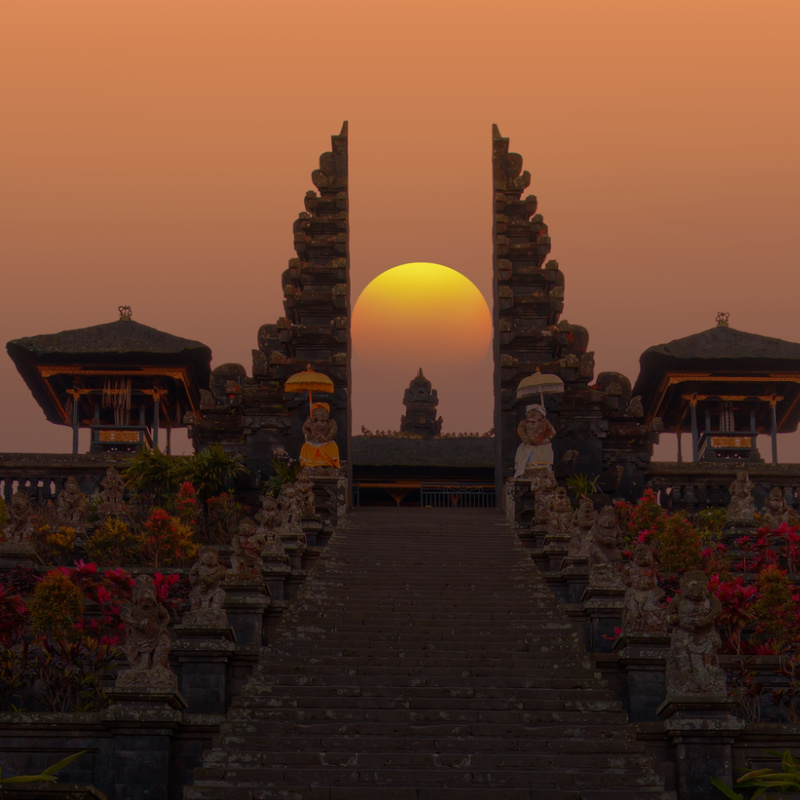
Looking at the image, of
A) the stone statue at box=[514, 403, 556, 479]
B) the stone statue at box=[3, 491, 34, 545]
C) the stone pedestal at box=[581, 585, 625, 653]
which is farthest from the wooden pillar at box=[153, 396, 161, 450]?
the stone pedestal at box=[581, 585, 625, 653]

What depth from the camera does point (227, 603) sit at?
2275 centimetres

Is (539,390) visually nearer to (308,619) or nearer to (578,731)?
(308,619)

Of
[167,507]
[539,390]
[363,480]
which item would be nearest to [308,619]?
[167,507]

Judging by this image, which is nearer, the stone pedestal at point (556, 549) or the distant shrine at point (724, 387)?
the stone pedestal at point (556, 549)

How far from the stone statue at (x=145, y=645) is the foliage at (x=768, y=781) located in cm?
655

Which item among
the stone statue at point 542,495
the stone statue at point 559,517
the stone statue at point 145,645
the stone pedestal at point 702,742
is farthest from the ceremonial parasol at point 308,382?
the stone pedestal at point 702,742

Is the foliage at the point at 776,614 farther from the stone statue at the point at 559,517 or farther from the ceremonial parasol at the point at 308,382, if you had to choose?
the ceremonial parasol at the point at 308,382

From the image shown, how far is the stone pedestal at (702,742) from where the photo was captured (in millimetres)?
19203

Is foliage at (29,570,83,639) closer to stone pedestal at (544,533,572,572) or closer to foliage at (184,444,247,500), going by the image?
stone pedestal at (544,533,572,572)

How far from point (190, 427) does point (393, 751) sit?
19.4 m

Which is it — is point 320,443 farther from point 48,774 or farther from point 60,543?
point 48,774

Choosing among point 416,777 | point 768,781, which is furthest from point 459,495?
point 768,781

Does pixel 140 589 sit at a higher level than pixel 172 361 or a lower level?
lower

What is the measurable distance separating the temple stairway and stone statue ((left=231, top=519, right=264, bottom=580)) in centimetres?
88
